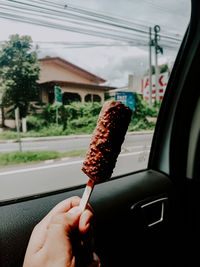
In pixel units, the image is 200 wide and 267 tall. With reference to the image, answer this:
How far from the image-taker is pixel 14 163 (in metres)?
1.97

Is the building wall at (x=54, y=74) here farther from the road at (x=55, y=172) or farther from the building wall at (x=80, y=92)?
the road at (x=55, y=172)

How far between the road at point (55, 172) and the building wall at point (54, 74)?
0.76 m

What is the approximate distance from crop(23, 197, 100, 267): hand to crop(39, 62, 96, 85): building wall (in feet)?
4.95

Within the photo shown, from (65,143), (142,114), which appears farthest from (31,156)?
(142,114)

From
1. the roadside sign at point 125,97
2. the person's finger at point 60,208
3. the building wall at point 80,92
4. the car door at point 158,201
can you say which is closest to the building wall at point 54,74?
the building wall at point 80,92

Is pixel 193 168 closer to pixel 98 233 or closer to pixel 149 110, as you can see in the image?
pixel 149 110

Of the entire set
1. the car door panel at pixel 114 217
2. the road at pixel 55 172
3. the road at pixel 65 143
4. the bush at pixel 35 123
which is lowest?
the car door panel at pixel 114 217

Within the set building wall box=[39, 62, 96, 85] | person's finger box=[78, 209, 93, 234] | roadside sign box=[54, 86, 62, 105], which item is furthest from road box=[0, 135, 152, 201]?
person's finger box=[78, 209, 93, 234]

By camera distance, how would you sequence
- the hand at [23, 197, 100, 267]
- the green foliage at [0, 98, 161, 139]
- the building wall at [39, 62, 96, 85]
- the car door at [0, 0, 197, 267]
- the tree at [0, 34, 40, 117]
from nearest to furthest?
the hand at [23, 197, 100, 267] < the car door at [0, 0, 197, 267] < the tree at [0, 34, 40, 117] < the building wall at [39, 62, 96, 85] < the green foliage at [0, 98, 161, 139]

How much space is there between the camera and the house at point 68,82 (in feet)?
6.92

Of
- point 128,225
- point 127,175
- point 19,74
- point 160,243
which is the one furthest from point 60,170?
point 160,243

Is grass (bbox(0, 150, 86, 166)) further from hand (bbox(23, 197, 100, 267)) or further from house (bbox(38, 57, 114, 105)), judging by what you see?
hand (bbox(23, 197, 100, 267))

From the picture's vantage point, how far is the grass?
1910mm

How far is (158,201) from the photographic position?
2.23 metres
